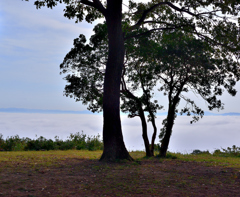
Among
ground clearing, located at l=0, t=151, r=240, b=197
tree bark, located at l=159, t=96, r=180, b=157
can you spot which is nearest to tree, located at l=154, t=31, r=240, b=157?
tree bark, located at l=159, t=96, r=180, b=157

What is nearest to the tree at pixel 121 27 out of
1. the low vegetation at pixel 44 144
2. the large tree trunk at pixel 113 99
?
the large tree trunk at pixel 113 99

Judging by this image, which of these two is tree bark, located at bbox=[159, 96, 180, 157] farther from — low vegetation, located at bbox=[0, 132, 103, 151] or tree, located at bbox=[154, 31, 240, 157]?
low vegetation, located at bbox=[0, 132, 103, 151]

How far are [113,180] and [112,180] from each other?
0.03 m

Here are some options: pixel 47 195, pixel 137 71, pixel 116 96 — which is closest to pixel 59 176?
pixel 47 195

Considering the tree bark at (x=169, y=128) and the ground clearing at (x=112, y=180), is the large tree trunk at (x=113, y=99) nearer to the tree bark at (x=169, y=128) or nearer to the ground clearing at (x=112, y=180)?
the ground clearing at (x=112, y=180)

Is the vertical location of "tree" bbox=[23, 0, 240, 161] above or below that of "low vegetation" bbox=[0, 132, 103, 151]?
above

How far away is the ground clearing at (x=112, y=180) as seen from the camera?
24.9 ft

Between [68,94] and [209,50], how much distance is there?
7.89 m

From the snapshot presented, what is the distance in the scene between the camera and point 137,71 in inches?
654

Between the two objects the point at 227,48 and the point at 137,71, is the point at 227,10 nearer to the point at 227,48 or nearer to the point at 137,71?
the point at 227,48

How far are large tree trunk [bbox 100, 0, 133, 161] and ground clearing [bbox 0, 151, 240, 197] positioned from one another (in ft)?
3.47

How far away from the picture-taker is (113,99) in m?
12.8

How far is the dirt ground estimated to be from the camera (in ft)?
24.9

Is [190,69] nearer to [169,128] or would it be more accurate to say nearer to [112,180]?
[169,128]
